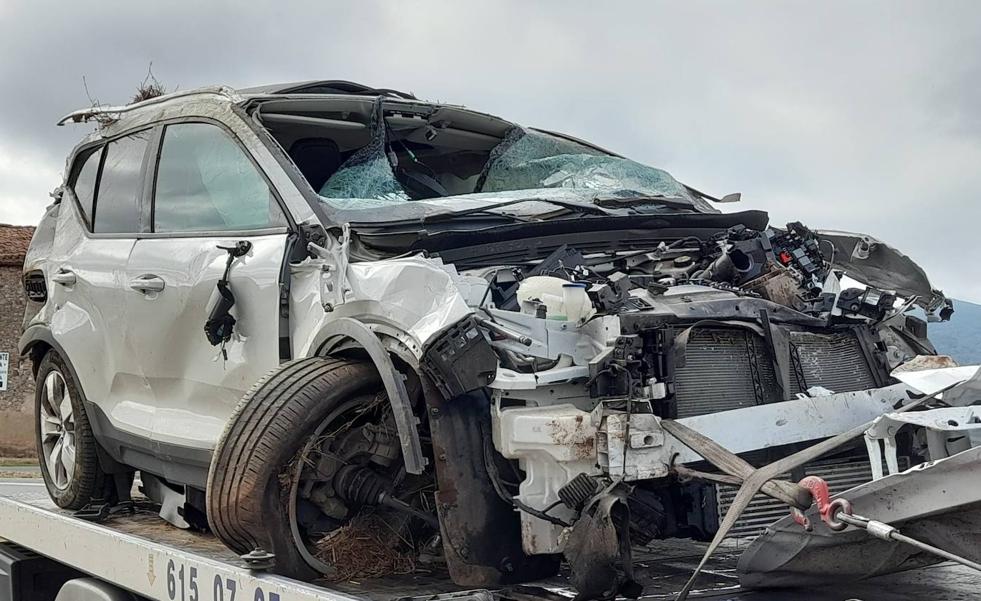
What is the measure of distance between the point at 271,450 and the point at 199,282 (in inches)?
49.0

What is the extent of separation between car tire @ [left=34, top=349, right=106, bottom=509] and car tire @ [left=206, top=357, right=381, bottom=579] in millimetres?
2151

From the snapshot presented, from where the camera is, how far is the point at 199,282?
158 inches

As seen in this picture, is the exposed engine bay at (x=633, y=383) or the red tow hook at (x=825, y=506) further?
the exposed engine bay at (x=633, y=383)

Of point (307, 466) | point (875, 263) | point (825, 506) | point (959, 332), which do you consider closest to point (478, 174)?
point (875, 263)

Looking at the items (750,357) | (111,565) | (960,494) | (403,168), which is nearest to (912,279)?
(750,357)

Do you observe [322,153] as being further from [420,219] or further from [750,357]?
[750,357]

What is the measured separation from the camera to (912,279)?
13.3ft

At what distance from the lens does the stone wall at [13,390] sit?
18797 millimetres

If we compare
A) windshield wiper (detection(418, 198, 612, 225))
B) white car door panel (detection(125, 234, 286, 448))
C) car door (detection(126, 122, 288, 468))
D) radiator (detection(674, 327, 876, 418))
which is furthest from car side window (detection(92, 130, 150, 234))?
radiator (detection(674, 327, 876, 418))

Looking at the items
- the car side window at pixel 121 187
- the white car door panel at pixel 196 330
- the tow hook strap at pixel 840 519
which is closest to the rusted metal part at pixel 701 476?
the tow hook strap at pixel 840 519

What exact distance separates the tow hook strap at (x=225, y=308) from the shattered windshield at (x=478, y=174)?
374mm

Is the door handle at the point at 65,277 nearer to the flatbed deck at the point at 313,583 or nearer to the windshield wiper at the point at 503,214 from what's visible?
the flatbed deck at the point at 313,583

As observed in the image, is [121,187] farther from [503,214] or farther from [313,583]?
[313,583]

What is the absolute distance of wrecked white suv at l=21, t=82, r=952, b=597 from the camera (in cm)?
282
